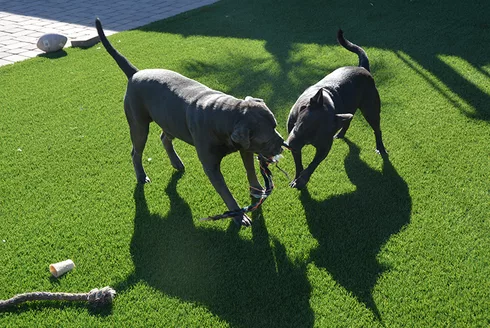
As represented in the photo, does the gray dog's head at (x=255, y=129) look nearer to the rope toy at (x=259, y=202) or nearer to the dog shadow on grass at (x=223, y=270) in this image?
the rope toy at (x=259, y=202)

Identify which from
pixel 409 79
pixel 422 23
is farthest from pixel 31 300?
pixel 422 23

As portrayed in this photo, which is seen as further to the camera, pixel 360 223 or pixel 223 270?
pixel 360 223

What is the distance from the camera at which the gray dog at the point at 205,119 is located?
3543mm

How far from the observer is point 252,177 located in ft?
15.0

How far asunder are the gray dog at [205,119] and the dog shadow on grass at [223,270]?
364mm

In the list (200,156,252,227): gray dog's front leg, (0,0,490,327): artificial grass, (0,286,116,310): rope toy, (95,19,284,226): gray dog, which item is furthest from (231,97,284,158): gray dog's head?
(0,286,116,310): rope toy

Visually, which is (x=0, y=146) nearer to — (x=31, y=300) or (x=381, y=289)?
(x=31, y=300)

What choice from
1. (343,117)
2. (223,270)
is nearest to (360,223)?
(343,117)

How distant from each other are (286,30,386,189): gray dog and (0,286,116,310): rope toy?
6.57 feet

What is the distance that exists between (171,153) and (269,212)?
1434 millimetres

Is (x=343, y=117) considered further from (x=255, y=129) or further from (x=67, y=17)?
(x=67, y=17)

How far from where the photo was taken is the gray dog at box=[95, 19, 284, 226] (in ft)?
11.6

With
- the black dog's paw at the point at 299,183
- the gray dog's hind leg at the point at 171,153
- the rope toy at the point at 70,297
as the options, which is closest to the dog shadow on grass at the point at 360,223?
the black dog's paw at the point at 299,183

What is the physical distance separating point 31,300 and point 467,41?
309 inches
